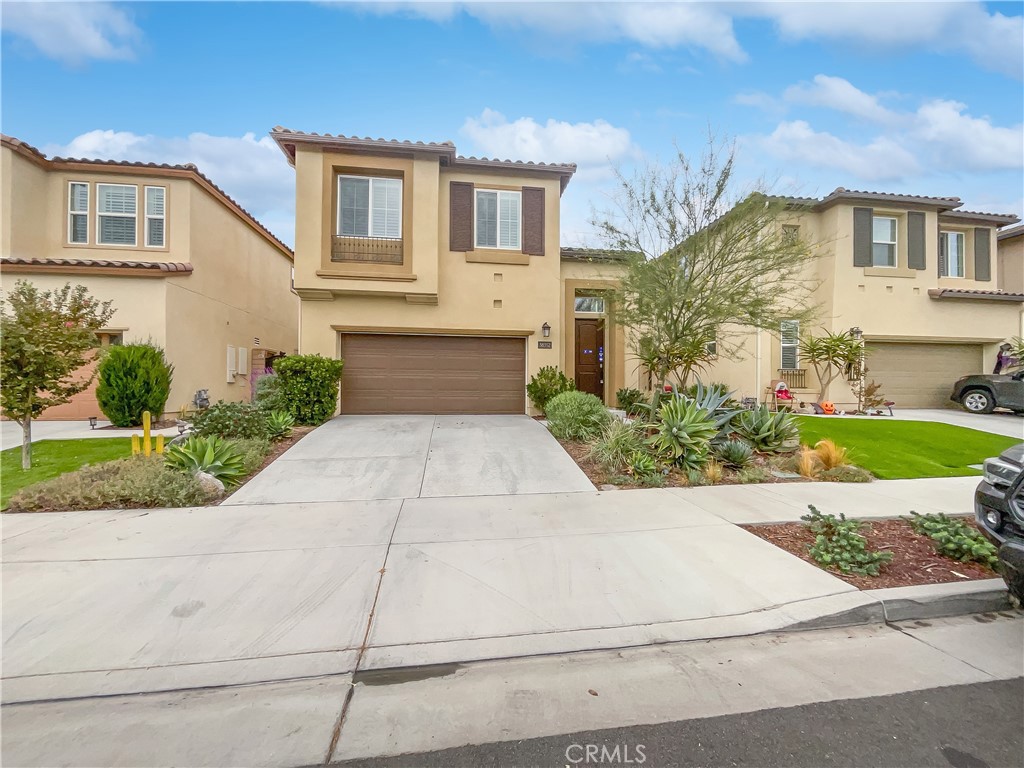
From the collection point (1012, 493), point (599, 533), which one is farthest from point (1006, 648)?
point (599, 533)

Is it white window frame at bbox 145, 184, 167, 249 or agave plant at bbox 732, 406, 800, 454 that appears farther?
white window frame at bbox 145, 184, 167, 249

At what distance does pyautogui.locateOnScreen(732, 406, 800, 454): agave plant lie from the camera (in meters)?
8.34

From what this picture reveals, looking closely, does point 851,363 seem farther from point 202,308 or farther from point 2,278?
point 2,278

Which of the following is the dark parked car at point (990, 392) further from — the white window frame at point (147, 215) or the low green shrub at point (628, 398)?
the white window frame at point (147, 215)

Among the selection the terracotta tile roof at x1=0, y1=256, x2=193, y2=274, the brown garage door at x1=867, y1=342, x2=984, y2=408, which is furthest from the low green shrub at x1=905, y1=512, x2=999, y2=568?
the terracotta tile roof at x1=0, y1=256, x2=193, y2=274

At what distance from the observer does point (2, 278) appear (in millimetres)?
11039

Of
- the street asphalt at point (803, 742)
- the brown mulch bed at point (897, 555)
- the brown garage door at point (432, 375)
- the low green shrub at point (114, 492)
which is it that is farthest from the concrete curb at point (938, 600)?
the brown garage door at point (432, 375)

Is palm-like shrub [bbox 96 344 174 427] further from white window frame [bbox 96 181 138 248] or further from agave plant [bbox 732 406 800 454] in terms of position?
agave plant [bbox 732 406 800 454]

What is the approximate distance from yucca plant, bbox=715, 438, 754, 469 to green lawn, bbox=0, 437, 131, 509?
9585 millimetres

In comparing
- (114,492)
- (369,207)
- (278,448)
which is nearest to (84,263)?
(369,207)

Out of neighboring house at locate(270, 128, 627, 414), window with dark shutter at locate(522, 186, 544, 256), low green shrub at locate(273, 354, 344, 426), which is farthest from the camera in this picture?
window with dark shutter at locate(522, 186, 544, 256)

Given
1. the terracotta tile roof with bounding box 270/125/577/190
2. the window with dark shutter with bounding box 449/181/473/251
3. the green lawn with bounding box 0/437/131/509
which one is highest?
the terracotta tile roof with bounding box 270/125/577/190

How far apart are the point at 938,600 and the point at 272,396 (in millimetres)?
10763

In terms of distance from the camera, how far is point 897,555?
429cm
